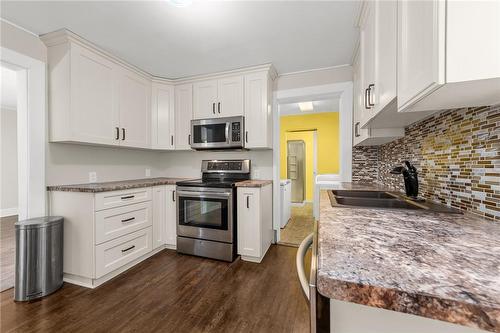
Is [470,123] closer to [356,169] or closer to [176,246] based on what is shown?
[356,169]

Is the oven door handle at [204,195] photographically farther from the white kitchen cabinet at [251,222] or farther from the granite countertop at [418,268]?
the granite countertop at [418,268]

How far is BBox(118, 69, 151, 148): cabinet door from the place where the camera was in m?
2.43

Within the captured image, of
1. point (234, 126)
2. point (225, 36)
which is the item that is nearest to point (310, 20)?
point (225, 36)

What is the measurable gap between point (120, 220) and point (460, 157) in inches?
104

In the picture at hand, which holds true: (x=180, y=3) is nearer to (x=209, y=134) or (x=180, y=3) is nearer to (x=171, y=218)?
(x=209, y=134)

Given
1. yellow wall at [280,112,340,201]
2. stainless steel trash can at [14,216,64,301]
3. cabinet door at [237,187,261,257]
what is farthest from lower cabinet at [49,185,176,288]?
yellow wall at [280,112,340,201]

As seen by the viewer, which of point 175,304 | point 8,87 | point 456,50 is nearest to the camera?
point 456,50

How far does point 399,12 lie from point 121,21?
201cm

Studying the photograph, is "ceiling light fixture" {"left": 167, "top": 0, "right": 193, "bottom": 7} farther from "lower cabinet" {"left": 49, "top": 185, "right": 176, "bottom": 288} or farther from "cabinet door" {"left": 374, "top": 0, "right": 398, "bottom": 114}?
"lower cabinet" {"left": 49, "top": 185, "right": 176, "bottom": 288}

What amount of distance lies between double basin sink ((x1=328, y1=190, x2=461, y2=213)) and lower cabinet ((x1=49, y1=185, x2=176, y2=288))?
1989 mm

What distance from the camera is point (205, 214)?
8.06 feet

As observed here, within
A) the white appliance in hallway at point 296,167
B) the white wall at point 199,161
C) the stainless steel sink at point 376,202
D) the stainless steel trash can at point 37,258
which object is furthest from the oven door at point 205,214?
the white appliance in hallway at point 296,167

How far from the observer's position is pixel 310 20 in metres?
1.73

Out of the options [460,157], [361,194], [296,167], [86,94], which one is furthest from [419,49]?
[296,167]
